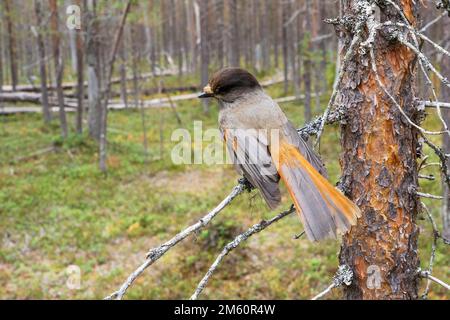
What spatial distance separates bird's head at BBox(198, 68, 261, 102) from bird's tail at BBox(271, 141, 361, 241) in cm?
89

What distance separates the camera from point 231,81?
10.5ft

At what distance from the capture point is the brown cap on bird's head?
3189 millimetres

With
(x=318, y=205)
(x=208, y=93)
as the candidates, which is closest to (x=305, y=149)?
(x=318, y=205)

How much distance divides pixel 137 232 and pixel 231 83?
773 cm

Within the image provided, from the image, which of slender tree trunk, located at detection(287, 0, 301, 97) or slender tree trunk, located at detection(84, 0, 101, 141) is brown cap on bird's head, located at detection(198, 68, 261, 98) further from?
slender tree trunk, located at detection(287, 0, 301, 97)

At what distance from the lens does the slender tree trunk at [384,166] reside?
2.38 meters

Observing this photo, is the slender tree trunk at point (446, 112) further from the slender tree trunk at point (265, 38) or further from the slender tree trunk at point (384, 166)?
the slender tree trunk at point (265, 38)

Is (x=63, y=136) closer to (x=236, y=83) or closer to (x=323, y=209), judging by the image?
(x=236, y=83)

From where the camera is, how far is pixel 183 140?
18.7 meters

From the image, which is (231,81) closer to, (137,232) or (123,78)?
(137,232)

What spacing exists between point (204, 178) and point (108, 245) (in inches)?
187

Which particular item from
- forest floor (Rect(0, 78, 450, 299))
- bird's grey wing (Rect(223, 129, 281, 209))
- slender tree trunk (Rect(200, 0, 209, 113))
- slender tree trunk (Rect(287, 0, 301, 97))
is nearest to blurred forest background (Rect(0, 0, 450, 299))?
forest floor (Rect(0, 78, 450, 299))

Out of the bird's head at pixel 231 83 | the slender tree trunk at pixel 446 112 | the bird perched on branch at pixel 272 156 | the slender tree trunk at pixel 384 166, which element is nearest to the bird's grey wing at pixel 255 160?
the bird perched on branch at pixel 272 156
